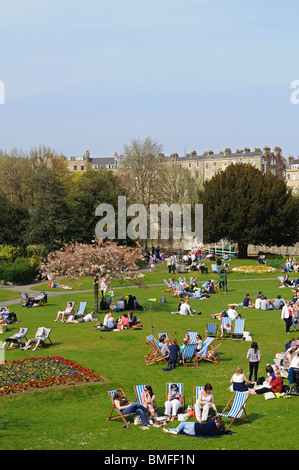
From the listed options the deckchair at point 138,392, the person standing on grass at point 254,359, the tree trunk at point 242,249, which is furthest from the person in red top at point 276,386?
the tree trunk at point 242,249

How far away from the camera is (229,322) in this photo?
2666cm

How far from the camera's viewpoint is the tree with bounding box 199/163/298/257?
62.8 meters

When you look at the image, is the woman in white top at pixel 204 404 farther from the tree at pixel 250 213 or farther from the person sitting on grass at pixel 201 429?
the tree at pixel 250 213

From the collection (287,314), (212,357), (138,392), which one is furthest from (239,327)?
(138,392)

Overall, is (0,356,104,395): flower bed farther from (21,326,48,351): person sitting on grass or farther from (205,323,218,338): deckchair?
(205,323,218,338): deckchair

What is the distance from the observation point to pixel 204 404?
51.6 feet

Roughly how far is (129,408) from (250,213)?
159ft

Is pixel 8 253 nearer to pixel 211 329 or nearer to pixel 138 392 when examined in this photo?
pixel 211 329

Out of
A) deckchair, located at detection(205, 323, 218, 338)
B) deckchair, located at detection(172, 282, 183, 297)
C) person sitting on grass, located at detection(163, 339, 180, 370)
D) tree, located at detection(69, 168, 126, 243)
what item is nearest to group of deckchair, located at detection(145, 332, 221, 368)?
person sitting on grass, located at detection(163, 339, 180, 370)

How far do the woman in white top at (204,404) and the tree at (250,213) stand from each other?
47136 mm

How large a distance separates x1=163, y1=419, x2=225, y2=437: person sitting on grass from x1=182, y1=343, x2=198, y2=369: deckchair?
6721 millimetres

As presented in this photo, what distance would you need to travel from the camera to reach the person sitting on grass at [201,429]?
47.5 feet

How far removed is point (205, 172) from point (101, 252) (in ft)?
398
